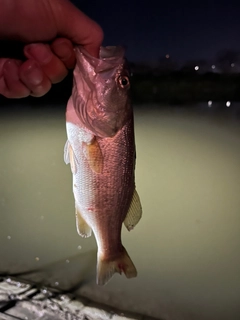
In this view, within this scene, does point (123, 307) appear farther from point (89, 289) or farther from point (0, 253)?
point (0, 253)

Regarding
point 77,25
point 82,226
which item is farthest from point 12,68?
point 82,226

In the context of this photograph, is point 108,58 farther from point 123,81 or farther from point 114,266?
point 114,266

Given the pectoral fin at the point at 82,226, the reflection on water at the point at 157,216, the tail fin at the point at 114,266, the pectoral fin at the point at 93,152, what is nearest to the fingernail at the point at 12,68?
the pectoral fin at the point at 93,152

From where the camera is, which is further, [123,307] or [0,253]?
[0,253]

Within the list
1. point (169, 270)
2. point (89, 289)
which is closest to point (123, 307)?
point (89, 289)

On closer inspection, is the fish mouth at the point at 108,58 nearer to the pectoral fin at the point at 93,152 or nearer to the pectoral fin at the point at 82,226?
the pectoral fin at the point at 93,152

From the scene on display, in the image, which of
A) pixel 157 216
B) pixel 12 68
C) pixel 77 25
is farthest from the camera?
pixel 157 216
